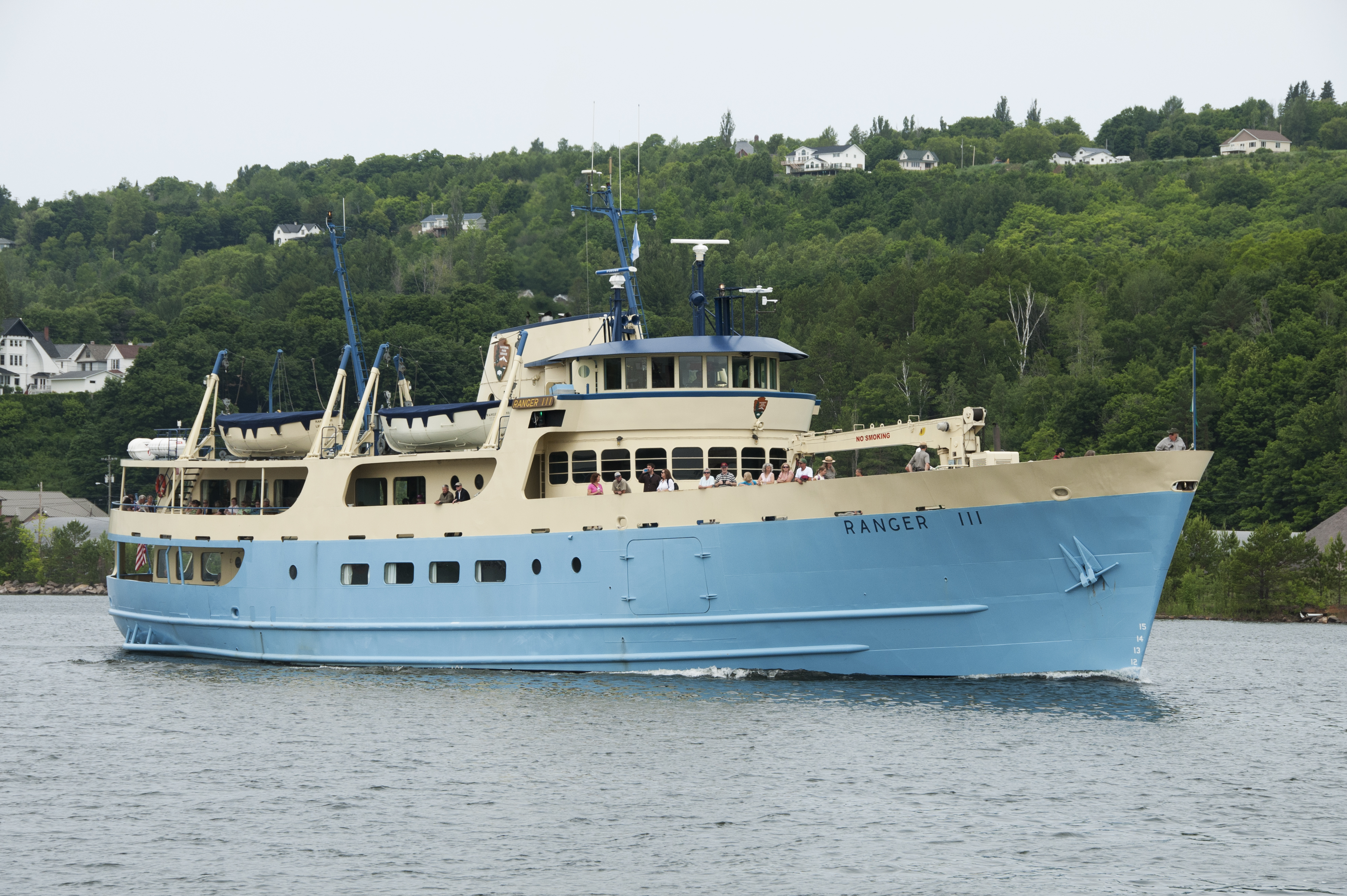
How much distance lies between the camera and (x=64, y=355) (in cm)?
15062

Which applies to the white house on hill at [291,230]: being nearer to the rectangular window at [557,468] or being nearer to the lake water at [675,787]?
the rectangular window at [557,468]

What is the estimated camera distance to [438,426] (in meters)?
32.6

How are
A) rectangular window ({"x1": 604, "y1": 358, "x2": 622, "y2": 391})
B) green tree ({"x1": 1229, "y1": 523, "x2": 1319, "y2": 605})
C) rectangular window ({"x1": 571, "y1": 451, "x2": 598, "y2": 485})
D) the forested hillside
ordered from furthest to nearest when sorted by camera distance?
the forested hillside < green tree ({"x1": 1229, "y1": 523, "x2": 1319, "y2": 605}) < rectangular window ({"x1": 604, "y1": 358, "x2": 622, "y2": 391}) < rectangular window ({"x1": 571, "y1": 451, "x2": 598, "y2": 485})

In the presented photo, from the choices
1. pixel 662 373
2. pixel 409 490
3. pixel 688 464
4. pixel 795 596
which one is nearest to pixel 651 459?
pixel 688 464

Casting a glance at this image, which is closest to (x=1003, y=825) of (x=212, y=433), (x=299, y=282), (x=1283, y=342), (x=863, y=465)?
(x=212, y=433)

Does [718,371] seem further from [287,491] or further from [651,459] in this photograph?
[287,491]

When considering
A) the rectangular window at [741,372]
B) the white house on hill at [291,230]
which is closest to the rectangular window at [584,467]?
the rectangular window at [741,372]

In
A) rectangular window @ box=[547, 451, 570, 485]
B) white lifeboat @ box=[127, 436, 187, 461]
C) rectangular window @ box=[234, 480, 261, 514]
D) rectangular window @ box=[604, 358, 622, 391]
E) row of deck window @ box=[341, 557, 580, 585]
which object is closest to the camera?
row of deck window @ box=[341, 557, 580, 585]

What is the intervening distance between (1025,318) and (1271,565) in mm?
36087

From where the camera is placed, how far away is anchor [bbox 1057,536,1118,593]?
84.7ft

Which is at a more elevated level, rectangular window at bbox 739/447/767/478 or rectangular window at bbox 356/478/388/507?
rectangular window at bbox 739/447/767/478

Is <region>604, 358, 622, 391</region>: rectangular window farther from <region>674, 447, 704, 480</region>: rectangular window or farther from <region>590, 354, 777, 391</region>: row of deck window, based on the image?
<region>674, 447, 704, 480</region>: rectangular window

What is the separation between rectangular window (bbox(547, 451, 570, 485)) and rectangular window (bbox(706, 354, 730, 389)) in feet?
→ 11.4

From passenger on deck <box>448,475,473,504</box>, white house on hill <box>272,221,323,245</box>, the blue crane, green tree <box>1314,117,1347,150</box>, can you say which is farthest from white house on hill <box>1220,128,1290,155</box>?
passenger on deck <box>448,475,473,504</box>
